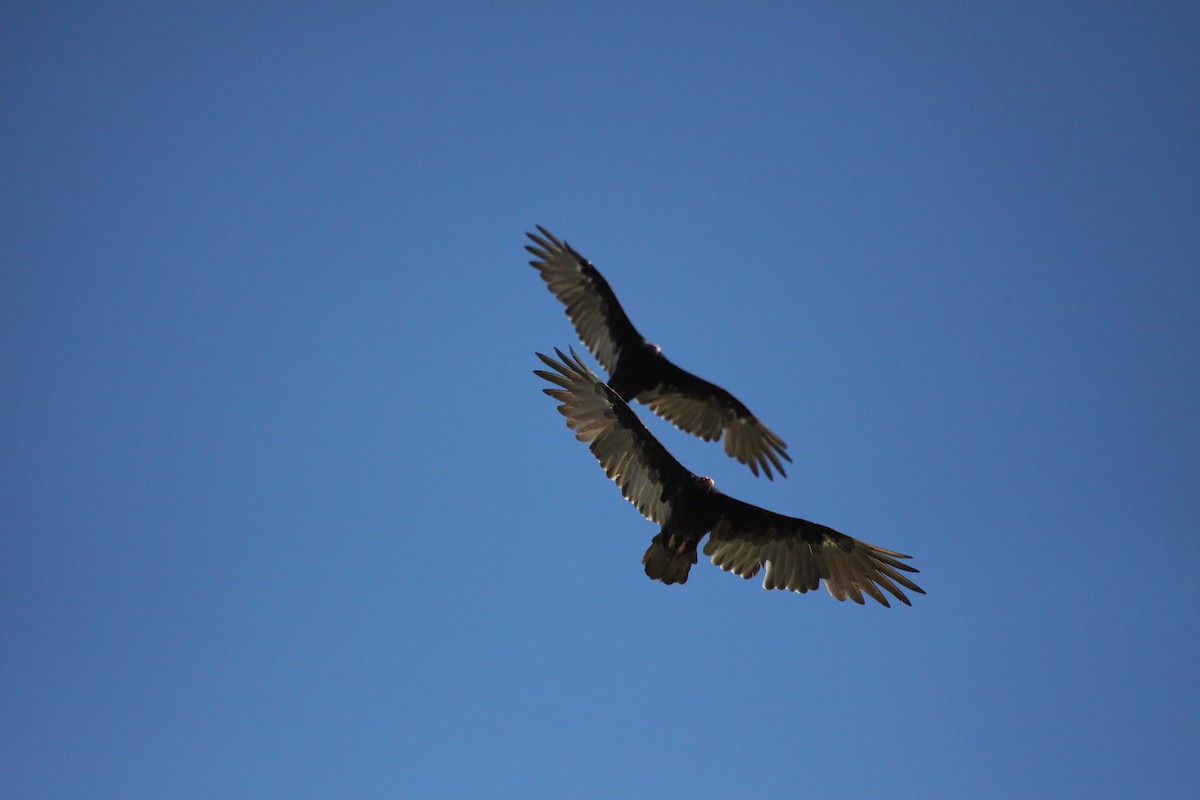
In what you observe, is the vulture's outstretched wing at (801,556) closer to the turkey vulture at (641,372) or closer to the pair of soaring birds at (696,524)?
the pair of soaring birds at (696,524)

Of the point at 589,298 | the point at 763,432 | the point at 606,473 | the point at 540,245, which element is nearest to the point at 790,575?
the point at 606,473

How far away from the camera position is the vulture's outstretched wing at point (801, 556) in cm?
964

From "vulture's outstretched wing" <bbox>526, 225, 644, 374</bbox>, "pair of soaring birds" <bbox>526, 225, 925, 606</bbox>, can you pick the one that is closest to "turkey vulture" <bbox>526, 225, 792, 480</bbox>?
"vulture's outstretched wing" <bbox>526, 225, 644, 374</bbox>

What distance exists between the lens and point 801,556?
387 inches

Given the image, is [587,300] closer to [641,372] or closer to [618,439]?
[641,372]

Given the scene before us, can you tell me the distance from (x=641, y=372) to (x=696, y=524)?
109 inches

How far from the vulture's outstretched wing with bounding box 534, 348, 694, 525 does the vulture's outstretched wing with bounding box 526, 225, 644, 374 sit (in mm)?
2555

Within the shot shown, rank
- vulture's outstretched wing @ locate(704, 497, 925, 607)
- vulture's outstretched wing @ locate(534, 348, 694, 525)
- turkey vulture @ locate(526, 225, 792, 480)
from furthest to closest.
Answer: turkey vulture @ locate(526, 225, 792, 480) → vulture's outstretched wing @ locate(704, 497, 925, 607) → vulture's outstretched wing @ locate(534, 348, 694, 525)

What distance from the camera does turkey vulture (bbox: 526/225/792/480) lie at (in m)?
11.7

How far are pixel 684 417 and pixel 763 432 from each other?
0.91 meters

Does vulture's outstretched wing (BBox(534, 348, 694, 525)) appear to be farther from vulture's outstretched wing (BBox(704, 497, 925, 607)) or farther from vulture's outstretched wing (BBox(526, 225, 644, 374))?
vulture's outstretched wing (BBox(526, 225, 644, 374))

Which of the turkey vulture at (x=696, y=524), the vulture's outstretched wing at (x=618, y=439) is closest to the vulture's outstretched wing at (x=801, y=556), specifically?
the turkey vulture at (x=696, y=524)

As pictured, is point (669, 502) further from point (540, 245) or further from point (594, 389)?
point (540, 245)

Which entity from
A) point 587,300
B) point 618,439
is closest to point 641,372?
point 587,300
